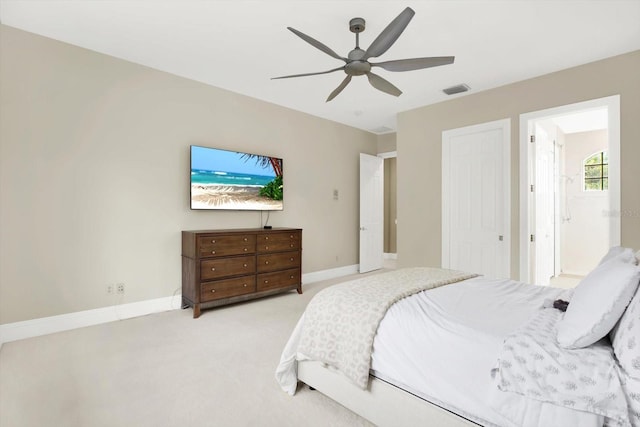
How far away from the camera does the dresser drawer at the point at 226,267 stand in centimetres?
365

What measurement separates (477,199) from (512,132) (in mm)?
934

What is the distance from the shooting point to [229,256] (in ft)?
12.6

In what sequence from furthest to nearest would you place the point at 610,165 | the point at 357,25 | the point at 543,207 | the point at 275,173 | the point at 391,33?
the point at 275,173 < the point at 543,207 < the point at 610,165 < the point at 357,25 < the point at 391,33

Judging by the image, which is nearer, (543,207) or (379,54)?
(379,54)

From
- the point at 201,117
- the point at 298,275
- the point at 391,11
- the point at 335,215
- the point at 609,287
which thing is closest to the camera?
the point at 609,287

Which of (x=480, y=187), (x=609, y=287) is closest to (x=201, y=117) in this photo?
(x=480, y=187)

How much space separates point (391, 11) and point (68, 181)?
11.1 ft

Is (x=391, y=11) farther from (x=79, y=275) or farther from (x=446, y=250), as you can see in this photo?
(x=79, y=275)

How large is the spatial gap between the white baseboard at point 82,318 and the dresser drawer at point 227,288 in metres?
0.54

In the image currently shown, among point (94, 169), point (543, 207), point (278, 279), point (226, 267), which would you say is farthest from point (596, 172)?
point (94, 169)

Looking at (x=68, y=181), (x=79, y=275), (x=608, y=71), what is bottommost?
(x=79, y=275)

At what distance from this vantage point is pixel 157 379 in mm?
2270

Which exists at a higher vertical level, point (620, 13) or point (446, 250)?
point (620, 13)

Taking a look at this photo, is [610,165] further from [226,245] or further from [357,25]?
[226,245]
